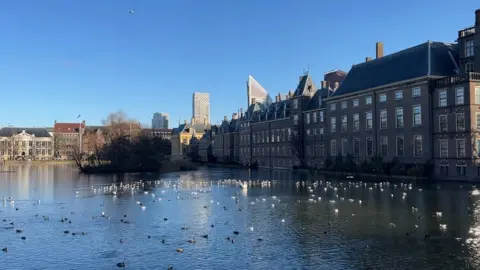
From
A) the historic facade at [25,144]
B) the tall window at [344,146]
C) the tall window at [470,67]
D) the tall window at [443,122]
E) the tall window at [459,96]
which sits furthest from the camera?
the historic facade at [25,144]

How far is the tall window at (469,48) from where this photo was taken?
178 feet

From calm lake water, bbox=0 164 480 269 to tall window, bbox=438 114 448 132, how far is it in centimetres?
1924

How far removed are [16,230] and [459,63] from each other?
5247 cm

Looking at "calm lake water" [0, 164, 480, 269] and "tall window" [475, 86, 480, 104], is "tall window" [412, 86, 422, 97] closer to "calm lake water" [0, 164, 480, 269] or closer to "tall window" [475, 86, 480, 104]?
"tall window" [475, 86, 480, 104]

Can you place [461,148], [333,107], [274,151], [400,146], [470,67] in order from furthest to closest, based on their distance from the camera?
[274,151], [333,107], [400,146], [470,67], [461,148]

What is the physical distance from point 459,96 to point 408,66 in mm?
9789

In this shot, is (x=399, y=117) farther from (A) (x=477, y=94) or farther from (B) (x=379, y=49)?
(B) (x=379, y=49)

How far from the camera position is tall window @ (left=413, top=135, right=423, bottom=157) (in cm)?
5666

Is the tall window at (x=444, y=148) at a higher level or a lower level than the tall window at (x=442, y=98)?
lower

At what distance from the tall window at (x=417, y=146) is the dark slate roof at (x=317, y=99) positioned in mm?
26637

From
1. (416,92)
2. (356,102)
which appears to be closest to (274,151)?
(356,102)

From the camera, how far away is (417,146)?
2251 inches

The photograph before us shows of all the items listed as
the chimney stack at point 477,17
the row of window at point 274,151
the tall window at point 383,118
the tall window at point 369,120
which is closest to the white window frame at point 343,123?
the tall window at point 369,120

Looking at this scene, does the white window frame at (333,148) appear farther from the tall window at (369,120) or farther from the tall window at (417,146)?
the tall window at (417,146)
